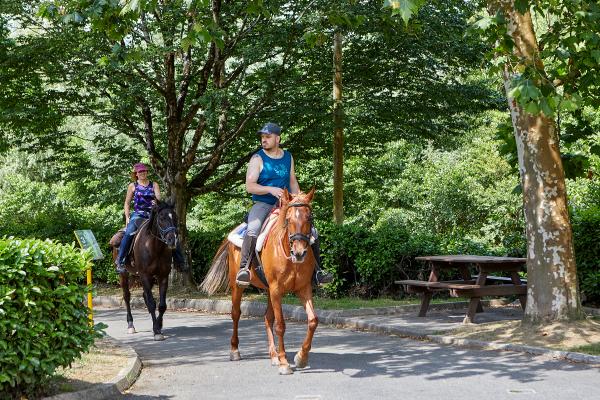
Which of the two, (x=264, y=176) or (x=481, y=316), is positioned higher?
(x=264, y=176)

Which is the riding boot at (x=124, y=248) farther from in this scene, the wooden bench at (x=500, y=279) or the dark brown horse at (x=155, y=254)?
the wooden bench at (x=500, y=279)

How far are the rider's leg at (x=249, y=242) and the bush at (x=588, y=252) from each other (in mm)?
7252

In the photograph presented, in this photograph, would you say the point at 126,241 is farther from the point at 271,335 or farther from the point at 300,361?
the point at 300,361

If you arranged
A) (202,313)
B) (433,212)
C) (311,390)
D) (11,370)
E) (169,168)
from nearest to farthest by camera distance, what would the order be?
(11,370)
(311,390)
(202,313)
(169,168)
(433,212)

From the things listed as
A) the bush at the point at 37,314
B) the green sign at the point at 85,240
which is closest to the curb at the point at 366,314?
the green sign at the point at 85,240

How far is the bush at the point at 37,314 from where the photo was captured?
7301 mm

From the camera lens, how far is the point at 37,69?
69.8 ft

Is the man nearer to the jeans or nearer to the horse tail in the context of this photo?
the horse tail

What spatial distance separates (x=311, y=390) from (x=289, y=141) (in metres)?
14.6

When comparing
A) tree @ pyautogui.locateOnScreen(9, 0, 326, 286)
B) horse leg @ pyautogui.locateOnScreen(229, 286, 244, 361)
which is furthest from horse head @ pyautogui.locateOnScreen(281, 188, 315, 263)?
tree @ pyautogui.locateOnScreen(9, 0, 326, 286)

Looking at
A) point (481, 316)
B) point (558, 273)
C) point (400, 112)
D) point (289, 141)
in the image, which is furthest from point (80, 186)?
point (558, 273)

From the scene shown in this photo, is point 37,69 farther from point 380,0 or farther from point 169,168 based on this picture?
point 380,0

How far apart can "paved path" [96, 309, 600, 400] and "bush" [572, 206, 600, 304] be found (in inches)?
171

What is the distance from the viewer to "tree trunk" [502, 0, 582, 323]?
11.7 meters
